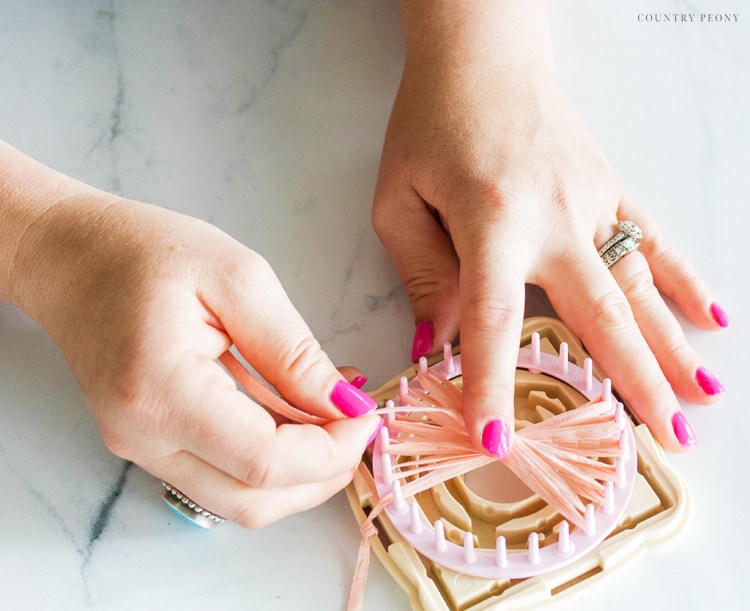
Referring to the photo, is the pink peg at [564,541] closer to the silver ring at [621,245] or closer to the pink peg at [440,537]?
the pink peg at [440,537]

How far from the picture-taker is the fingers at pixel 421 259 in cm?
102

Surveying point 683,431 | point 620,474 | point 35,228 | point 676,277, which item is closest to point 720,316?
point 676,277

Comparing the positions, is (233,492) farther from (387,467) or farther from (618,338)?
(618,338)

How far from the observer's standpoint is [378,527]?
0.92 metres

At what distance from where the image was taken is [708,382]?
3.18 feet

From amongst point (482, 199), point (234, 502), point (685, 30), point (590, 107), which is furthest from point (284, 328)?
point (685, 30)

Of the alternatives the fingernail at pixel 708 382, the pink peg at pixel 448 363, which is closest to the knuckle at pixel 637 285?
the fingernail at pixel 708 382

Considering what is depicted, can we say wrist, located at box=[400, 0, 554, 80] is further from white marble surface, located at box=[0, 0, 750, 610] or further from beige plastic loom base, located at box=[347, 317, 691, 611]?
beige plastic loom base, located at box=[347, 317, 691, 611]

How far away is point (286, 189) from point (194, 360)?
46 cm

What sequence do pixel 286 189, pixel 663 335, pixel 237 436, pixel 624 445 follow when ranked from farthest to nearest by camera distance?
pixel 286 189 < pixel 663 335 < pixel 624 445 < pixel 237 436

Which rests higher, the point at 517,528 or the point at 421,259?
the point at 421,259

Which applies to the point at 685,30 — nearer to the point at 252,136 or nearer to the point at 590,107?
the point at 590,107

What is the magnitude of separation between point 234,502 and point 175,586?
0.13 m

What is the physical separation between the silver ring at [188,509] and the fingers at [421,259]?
0.31 meters
